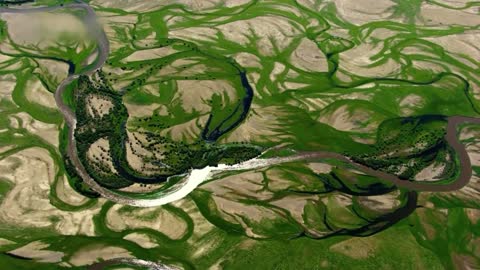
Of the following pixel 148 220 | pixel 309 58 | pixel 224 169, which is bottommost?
pixel 148 220

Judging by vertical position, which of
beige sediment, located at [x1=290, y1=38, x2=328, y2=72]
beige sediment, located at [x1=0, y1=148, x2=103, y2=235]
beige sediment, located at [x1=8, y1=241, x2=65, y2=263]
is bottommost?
beige sediment, located at [x1=8, y1=241, x2=65, y2=263]

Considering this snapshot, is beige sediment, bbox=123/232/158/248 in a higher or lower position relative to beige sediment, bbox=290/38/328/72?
lower

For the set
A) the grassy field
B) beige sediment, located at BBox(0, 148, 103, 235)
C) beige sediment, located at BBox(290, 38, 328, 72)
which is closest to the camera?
the grassy field

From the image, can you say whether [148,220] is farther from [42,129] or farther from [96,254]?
[42,129]

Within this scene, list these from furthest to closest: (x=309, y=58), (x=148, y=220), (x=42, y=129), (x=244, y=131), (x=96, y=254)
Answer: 1. (x=309, y=58)
2. (x=42, y=129)
3. (x=244, y=131)
4. (x=148, y=220)
5. (x=96, y=254)

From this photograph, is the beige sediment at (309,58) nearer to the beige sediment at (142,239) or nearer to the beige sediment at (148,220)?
the beige sediment at (148,220)

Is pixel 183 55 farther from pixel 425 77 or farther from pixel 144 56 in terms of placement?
pixel 425 77

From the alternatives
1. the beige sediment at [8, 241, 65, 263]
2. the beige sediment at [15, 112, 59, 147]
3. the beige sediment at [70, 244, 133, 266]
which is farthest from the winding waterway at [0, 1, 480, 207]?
the beige sediment at [8, 241, 65, 263]

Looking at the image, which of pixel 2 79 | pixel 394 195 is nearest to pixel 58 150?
pixel 2 79

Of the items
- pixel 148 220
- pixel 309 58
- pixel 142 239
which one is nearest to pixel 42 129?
pixel 148 220

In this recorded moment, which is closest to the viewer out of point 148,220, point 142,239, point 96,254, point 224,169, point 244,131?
point 96,254

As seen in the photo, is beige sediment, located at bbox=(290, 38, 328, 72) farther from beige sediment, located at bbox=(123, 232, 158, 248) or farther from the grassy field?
beige sediment, located at bbox=(123, 232, 158, 248)
